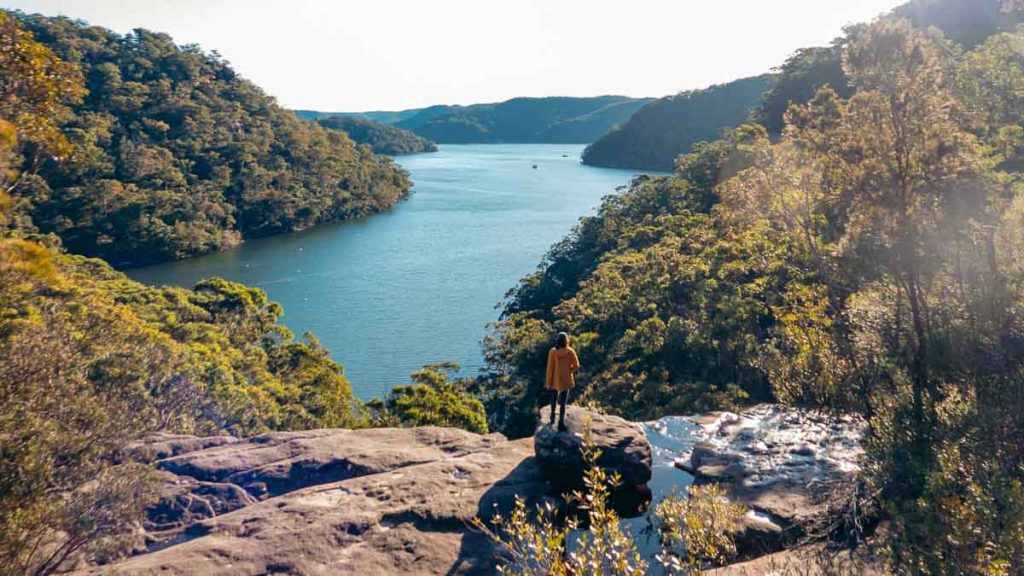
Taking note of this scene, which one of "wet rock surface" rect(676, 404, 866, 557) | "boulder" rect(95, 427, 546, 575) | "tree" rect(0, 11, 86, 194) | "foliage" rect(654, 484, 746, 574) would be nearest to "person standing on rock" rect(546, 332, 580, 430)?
"boulder" rect(95, 427, 546, 575)

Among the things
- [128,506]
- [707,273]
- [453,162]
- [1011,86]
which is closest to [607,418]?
[128,506]

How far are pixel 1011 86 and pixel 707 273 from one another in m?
12.5

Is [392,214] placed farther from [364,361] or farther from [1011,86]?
[1011,86]

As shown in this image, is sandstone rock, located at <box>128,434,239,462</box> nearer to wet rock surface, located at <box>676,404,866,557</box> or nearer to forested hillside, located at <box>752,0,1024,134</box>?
wet rock surface, located at <box>676,404,866,557</box>

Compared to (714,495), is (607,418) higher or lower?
lower

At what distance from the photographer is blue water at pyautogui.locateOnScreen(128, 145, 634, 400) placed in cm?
4594

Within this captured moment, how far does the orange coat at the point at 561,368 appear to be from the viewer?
11211mm

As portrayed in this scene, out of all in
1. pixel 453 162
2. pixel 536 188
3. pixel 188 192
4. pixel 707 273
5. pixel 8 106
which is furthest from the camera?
pixel 453 162

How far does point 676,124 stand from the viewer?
15488 centimetres

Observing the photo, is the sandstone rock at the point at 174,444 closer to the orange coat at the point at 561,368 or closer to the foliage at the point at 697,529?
the orange coat at the point at 561,368

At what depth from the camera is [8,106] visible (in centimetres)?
831

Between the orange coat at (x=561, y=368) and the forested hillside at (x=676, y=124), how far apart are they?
142m

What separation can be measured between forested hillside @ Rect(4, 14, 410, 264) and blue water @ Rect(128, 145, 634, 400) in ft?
15.0

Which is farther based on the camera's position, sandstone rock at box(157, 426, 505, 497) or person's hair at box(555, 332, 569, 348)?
sandstone rock at box(157, 426, 505, 497)
